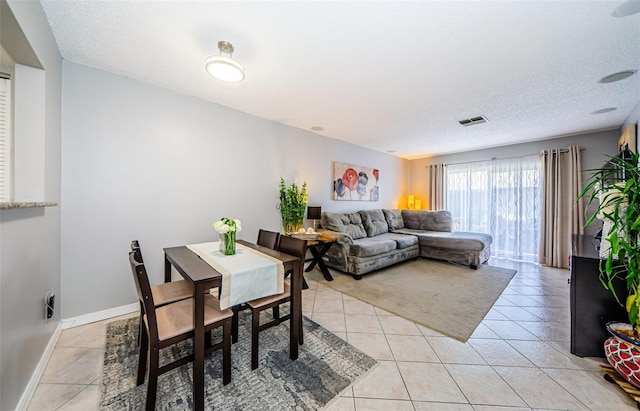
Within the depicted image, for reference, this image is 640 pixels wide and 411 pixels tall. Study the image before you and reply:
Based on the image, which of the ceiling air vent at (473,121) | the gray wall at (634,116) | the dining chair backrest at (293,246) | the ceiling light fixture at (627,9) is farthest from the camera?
the ceiling air vent at (473,121)

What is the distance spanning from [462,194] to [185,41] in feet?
19.2

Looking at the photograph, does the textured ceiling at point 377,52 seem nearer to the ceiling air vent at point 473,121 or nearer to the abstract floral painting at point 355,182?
the ceiling air vent at point 473,121

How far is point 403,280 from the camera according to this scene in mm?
3369

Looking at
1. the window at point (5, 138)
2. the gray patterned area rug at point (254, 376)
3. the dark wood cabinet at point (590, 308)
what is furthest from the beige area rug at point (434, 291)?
the window at point (5, 138)

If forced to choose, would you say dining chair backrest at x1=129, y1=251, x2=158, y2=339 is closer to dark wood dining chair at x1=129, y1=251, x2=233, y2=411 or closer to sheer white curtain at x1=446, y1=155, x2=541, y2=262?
dark wood dining chair at x1=129, y1=251, x2=233, y2=411

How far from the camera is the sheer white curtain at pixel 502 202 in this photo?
446cm

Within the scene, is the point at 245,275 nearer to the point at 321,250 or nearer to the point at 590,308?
the point at 321,250

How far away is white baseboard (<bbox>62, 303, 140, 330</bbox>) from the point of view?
204 cm

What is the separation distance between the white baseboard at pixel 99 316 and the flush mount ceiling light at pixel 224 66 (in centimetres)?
244

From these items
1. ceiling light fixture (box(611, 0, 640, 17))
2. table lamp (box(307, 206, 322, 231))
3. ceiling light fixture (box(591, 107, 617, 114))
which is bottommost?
table lamp (box(307, 206, 322, 231))

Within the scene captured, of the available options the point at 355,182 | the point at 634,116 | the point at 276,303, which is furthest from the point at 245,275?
the point at 634,116

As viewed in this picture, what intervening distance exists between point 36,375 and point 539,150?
704 centimetres

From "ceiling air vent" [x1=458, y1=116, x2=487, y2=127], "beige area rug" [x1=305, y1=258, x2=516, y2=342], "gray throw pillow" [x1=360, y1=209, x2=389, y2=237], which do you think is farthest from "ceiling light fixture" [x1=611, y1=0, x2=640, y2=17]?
"gray throw pillow" [x1=360, y1=209, x2=389, y2=237]

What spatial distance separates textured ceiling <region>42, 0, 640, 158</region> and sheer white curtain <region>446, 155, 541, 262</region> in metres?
1.61
